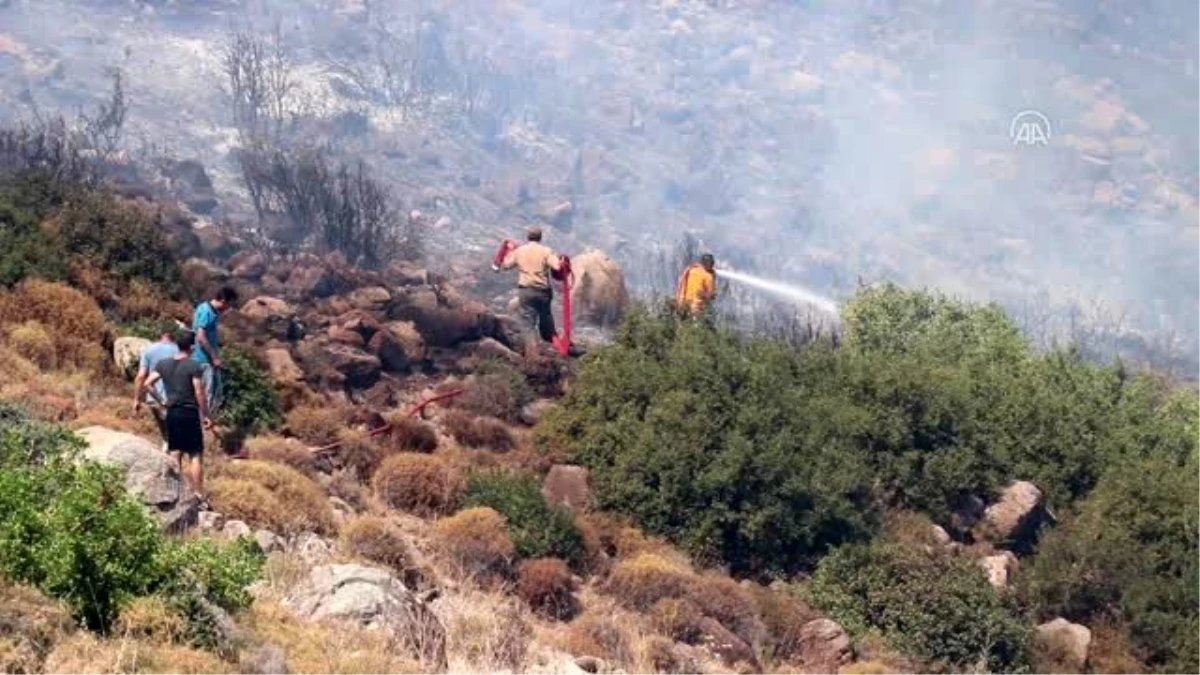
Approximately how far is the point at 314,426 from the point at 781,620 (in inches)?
216

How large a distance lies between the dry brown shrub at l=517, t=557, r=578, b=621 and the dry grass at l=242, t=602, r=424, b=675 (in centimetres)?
335

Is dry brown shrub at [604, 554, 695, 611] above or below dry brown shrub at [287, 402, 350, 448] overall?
above

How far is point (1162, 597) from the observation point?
48.1ft

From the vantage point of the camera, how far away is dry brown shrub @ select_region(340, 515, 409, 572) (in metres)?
11.3

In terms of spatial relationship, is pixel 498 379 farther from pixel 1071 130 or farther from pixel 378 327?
pixel 1071 130

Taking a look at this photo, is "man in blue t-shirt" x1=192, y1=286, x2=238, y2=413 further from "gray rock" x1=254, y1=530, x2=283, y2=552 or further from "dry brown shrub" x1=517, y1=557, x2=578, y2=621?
"dry brown shrub" x1=517, y1=557, x2=578, y2=621

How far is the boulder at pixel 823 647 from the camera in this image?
12.5 m

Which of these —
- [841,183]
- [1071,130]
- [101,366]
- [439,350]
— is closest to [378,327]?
[439,350]

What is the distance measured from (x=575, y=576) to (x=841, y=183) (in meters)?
75.5

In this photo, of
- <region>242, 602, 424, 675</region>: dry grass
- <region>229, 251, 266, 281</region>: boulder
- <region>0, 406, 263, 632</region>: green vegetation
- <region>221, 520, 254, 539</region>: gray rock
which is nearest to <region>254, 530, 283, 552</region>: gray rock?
<region>221, 520, 254, 539</region>: gray rock

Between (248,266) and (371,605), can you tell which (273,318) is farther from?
(371,605)
